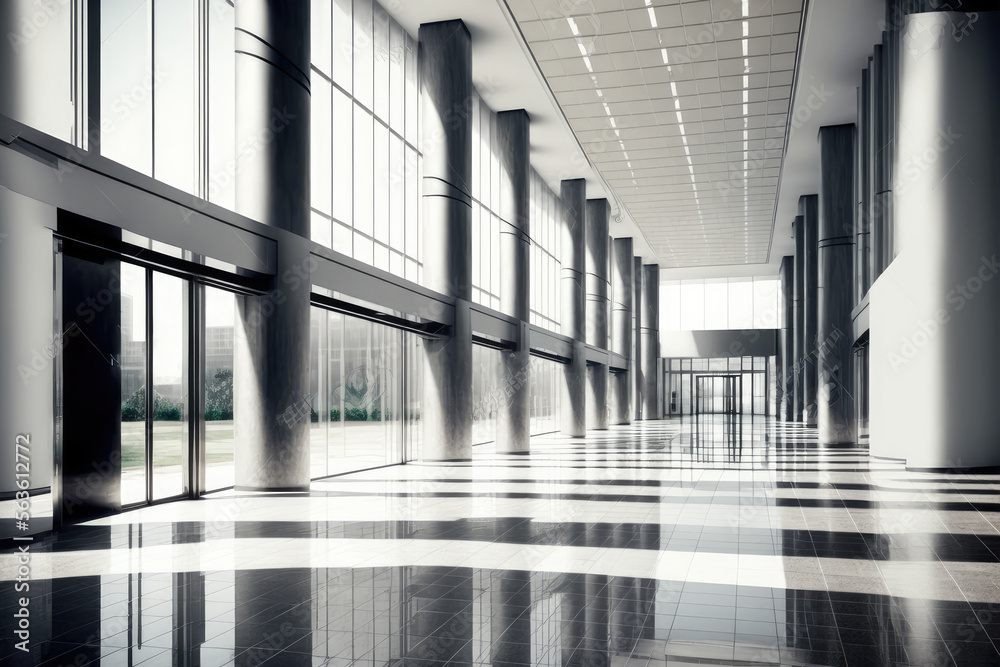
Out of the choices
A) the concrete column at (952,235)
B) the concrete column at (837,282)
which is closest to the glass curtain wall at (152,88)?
the concrete column at (952,235)

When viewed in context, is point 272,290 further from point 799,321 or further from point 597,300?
point 799,321

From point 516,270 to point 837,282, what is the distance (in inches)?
402

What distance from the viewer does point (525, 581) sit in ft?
21.2

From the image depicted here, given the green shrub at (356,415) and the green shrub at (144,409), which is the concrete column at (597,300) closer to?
the green shrub at (356,415)

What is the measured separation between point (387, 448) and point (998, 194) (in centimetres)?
1346

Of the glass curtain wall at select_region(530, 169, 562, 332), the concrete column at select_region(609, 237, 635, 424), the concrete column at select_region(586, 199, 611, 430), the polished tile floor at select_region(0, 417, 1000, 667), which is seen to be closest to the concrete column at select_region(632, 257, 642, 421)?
the concrete column at select_region(609, 237, 635, 424)

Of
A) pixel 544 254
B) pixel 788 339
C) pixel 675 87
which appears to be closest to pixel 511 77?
pixel 675 87

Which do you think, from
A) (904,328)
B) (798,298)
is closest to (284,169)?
(904,328)

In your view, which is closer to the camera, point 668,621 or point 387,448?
point 668,621

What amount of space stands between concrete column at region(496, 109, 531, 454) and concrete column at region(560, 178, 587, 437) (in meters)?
6.68

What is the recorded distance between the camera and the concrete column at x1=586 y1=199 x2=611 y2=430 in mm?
34719

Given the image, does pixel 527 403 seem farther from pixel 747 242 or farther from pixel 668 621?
pixel 747 242

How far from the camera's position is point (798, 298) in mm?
39719

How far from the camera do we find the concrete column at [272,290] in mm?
12172
